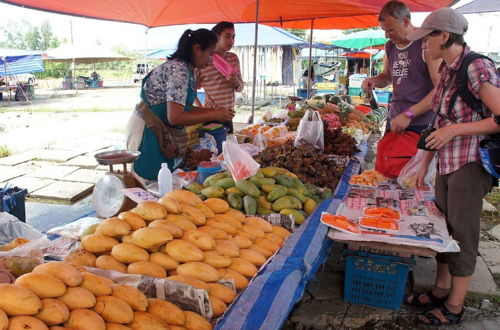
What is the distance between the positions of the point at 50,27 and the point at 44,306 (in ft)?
255

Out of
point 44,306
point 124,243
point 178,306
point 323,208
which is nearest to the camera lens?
point 44,306

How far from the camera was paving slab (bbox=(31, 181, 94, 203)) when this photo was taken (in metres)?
5.08

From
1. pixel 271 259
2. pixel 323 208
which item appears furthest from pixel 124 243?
pixel 323 208

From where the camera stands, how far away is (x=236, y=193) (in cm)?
231

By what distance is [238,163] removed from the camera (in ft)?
8.07

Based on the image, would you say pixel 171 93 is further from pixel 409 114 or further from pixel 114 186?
pixel 409 114

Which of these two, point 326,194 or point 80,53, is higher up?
point 80,53

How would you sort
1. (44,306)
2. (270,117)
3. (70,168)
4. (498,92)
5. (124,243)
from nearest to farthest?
(44,306), (124,243), (498,92), (270,117), (70,168)

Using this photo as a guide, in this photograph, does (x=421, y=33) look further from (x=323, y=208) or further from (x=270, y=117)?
(x=270, y=117)

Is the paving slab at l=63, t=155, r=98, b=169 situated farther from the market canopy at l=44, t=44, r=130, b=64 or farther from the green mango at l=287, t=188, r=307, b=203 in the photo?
the market canopy at l=44, t=44, r=130, b=64

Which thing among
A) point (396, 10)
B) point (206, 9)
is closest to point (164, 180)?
point (396, 10)

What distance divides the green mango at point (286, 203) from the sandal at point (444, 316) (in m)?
Result: 1.18

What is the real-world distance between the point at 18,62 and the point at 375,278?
1890cm

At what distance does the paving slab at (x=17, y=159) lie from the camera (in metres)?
7.06
